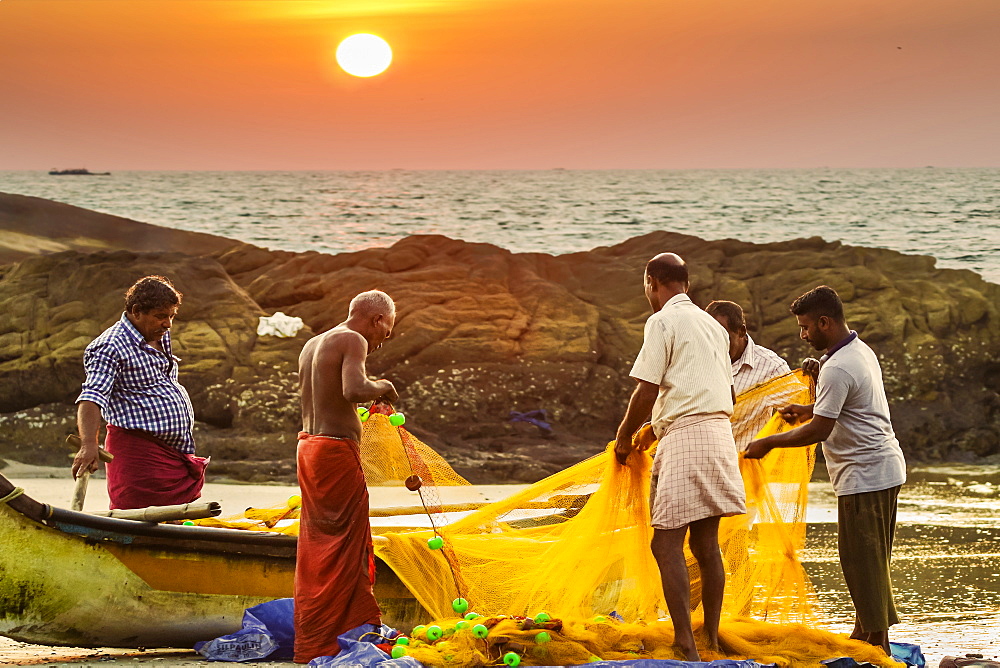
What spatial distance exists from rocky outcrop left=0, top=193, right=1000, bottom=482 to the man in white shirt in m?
8.12

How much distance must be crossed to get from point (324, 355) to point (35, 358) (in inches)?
542

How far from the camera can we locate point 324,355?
18.1ft

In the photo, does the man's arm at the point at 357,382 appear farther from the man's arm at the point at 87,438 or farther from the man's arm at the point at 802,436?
the man's arm at the point at 802,436

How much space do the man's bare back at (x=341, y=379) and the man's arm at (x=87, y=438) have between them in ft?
3.90

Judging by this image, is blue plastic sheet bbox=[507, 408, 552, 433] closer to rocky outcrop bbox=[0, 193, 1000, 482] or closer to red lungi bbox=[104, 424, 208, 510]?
rocky outcrop bbox=[0, 193, 1000, 482]

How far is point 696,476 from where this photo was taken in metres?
5.18

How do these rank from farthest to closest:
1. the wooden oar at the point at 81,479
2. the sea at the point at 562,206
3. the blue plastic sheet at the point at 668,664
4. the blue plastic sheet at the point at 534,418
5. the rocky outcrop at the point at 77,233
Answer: the sea at the point at 562,206
the rocky outcrop at the point at 77,233
the blue plastic sheet at the point at 534,418
the wooden oar at the point at 81,479
the blue plastic sheet at the point at 668,664

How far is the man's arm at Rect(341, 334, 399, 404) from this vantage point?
5367 millimetres

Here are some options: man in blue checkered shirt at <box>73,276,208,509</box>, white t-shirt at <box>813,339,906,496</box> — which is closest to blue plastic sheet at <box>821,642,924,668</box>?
white t-shirt at <box>813,339,906,496</box>

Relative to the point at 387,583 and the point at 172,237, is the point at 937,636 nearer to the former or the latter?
the point at 387,583

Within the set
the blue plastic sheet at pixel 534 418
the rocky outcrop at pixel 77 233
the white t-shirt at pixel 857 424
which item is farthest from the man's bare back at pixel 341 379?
the rocky outcrop at pixel 77 233

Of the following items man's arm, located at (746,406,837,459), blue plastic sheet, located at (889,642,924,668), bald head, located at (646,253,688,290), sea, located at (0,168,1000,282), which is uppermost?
sea, located at (0,168,1000,282)

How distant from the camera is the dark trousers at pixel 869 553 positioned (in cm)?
543

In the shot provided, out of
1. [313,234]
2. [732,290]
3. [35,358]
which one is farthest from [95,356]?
[313,234]
